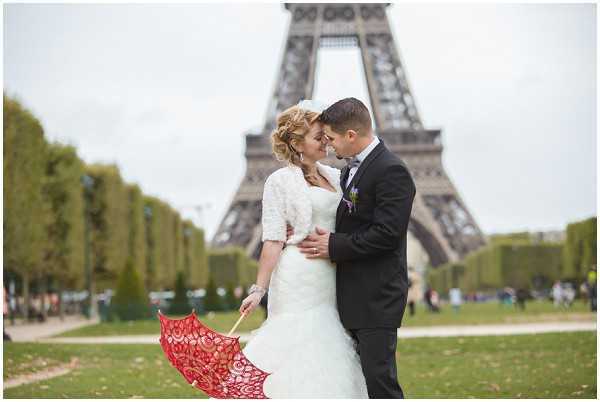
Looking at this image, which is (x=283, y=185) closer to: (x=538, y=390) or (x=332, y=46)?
(x=538, y=390)

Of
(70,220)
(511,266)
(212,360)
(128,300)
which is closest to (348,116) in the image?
(212,360)

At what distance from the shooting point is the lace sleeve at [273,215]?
15.0 feet

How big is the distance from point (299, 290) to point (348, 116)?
846mm

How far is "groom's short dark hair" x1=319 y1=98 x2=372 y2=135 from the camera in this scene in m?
4.37

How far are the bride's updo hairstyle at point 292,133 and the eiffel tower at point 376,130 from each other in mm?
41747

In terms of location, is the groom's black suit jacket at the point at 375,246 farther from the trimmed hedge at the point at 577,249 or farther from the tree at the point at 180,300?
the trimmed hedge at the point at 577,249

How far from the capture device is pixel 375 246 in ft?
14.1

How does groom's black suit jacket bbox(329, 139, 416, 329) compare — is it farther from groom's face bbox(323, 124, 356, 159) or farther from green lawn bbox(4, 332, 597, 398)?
green lawn bbox(4, 332, 597, 398)

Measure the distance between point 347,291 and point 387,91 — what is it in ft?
156

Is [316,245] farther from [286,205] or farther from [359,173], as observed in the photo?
[359,173]

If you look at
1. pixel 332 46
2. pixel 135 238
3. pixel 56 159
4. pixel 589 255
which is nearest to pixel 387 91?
pixel 332 46

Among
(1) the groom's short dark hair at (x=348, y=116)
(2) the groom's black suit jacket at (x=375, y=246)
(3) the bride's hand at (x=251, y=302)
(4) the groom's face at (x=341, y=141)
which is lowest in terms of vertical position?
(3) the bride's hand at (x=251, y=302)

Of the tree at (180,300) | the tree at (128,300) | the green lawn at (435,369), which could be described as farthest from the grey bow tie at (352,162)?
the tree at (180,300)

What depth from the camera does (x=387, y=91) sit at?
2018 inches
